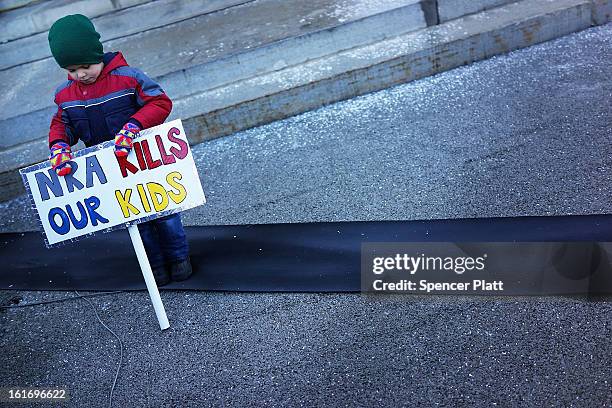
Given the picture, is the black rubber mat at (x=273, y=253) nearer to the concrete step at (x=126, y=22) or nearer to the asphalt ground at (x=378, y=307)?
the asphalt ground at (x=378, y=307)

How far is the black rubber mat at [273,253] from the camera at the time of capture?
3.08 m

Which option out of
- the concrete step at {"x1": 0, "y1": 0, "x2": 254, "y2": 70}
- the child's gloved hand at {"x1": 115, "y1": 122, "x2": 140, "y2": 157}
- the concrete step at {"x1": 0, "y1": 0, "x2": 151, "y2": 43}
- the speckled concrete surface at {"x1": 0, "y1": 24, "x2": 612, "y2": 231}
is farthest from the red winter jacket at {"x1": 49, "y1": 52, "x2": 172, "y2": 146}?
the concrete step at {"x1": 0, "y1": 0, "x2": 151, "y2": 43}

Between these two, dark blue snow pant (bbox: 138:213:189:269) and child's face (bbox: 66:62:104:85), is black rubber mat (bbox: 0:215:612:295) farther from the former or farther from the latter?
child's face (bbox: 66:62:104:85)

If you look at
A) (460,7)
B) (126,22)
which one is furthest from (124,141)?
(460,7)

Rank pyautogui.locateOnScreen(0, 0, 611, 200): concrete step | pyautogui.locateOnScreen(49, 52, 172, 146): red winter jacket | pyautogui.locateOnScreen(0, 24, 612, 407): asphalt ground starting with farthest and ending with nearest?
pyautogui.locateOnScreen(0, 0, 611, 200): concrete step
pyautogui.locateOnScreen(49, 52, 172, 146): red winter jacket
pyautogui.locateOnScreen(0, 24, 612, 407): asphalt ground

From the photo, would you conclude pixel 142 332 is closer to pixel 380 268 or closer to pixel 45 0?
pixel 380 268

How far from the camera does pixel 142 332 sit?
9.66 ft

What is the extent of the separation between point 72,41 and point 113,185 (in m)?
0.67

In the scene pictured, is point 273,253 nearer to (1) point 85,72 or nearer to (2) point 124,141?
(2) point 124,141

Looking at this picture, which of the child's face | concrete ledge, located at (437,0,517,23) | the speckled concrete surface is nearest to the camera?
the child's face

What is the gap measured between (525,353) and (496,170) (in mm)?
1635

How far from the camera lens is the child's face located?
2809mm

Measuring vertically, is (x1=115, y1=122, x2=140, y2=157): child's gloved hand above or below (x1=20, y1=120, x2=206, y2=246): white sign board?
above

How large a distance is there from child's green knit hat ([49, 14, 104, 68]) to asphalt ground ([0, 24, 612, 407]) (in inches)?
50.4
